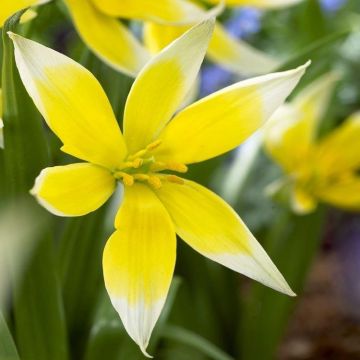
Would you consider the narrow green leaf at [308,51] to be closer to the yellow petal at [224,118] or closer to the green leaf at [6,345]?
the yellow petal at [224,118]

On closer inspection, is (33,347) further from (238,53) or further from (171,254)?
(238,53)

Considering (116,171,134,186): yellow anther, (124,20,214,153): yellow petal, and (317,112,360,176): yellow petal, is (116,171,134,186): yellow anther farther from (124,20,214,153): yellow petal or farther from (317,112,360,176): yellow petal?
(317,112,360,176): yellow petal

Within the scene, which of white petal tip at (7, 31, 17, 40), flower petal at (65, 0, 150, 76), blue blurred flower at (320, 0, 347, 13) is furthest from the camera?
Answer: blue blurred flower at (320, 0, 347, 13)

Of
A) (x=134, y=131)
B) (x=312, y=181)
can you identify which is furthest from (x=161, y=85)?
(x=312, y=181)

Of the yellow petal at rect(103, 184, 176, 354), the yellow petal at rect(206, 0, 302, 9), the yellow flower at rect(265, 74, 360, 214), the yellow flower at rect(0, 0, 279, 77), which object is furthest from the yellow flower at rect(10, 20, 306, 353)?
the yellow flower at rect(265, 74, 360, 214)

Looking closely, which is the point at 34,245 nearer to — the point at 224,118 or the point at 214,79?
the point at 224,118

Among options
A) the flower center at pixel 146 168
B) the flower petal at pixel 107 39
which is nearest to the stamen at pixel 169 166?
the flower center at pixel 146 168
